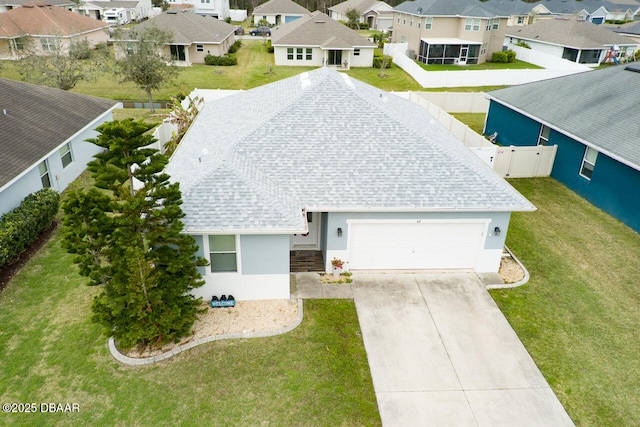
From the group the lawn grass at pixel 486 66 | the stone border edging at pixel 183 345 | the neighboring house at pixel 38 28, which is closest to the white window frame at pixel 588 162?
the stone border edging at pixel 183 345

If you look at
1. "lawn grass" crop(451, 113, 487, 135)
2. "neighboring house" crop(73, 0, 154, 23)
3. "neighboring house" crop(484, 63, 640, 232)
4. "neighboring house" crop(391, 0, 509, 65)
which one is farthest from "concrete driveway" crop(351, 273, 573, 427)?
"neighboring house" crop(73, 0, 154, 23)

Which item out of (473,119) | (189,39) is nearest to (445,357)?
(473,119)

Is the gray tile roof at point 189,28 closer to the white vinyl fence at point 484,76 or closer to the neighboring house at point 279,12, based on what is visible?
the white vinyl fence at point 484,76

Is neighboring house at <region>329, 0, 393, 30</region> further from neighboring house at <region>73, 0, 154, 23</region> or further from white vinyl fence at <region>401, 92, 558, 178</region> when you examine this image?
white vinyl fence at <region>401, 92, 558, 178</region>

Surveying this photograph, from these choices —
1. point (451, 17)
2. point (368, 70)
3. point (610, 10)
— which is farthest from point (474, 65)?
point (610, 10)

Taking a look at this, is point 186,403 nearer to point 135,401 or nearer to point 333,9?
point 135,401

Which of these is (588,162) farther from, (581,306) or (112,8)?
(112,8)
